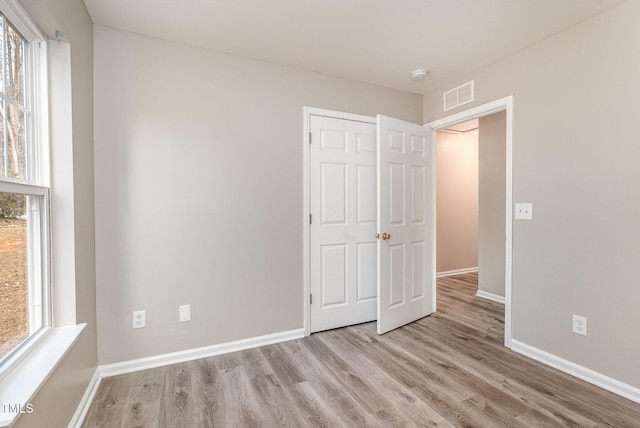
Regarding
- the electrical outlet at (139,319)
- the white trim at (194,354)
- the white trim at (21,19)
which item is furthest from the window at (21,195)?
the white trim at (194,354)

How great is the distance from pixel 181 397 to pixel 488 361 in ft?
7.20

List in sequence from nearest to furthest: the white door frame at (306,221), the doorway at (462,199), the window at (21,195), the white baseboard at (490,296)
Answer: the window at (21,195), the white door frame at (306,221), the white baseboard at (490,296), the doorway at (462,199)

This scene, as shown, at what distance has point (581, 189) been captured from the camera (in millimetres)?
2082

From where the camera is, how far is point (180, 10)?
1.92 meters

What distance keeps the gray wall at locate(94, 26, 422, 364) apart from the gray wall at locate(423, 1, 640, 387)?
180cm

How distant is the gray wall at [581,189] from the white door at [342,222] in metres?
1.25

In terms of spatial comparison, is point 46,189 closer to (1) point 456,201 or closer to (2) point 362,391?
(2) point 362,391

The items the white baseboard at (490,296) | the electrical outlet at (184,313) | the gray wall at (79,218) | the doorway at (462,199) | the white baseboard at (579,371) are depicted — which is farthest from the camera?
the doorway at (462,199)

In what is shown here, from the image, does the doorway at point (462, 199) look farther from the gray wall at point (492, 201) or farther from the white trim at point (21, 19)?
the white trim at point (21, 19)

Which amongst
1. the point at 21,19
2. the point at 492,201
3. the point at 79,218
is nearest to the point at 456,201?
the point at 492,201

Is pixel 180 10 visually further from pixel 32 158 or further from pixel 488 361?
pixel 488 361

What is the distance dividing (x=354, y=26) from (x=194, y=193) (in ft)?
5.54

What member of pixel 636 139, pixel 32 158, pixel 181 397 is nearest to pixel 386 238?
pixel 636 139

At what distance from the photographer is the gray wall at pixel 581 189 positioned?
1.87m
